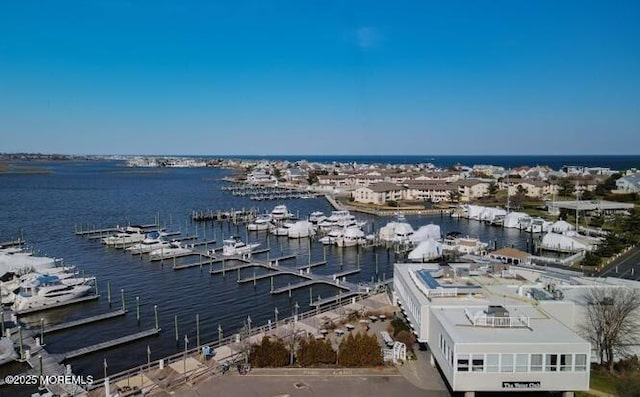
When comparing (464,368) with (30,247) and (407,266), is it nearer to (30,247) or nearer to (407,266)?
(407,266)

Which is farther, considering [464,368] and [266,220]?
[266,220]

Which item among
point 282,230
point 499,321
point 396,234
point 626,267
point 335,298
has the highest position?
point 499,321

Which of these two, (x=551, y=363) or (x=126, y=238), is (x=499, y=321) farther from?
(x=126, y=238)

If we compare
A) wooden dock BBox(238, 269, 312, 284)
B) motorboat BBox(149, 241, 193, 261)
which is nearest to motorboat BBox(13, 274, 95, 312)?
wooden dock BBox(238, 269, 312, 284)

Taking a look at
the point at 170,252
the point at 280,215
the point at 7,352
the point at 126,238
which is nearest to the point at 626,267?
the point at 170,252

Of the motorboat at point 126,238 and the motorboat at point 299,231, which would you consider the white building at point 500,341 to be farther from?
the motorboat at point 126,238

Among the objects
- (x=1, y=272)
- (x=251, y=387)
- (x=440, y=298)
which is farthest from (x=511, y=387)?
(x=1, y=272)

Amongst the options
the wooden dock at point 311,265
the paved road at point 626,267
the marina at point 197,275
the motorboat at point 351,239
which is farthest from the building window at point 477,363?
the motorboat at point 351,239
